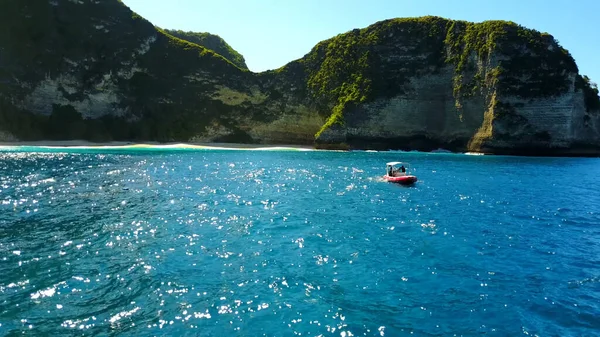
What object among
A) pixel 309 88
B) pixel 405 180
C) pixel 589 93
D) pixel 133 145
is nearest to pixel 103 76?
pixel 133 145

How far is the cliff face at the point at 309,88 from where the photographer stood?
8819cm

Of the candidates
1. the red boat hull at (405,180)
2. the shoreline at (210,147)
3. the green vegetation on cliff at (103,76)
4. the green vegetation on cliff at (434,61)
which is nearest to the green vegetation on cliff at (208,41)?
the green vegetation on cliff at (103,76)

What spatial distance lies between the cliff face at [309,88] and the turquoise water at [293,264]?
69214 mm

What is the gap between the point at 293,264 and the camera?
49.6ft

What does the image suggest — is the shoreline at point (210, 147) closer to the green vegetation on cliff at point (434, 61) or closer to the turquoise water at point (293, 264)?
the green vegetation on cliff at point (434, 61)

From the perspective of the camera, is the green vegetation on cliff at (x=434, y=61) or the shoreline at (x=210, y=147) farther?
the green vegetation on cliff at (x=434, y=61)

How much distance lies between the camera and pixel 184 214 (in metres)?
24.0

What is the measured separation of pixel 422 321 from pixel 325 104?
367 feet

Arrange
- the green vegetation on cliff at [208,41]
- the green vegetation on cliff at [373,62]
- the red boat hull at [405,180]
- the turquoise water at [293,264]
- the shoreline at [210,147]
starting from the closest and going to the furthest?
the turquoise water at [293,264]
the red boat hull at [405,180]
the shoreline at [210,147]
the green vegetation on cliff at [373,62]
the green vegetation on cliff at [208,41]

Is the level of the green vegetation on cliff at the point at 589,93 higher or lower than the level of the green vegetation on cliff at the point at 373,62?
lower

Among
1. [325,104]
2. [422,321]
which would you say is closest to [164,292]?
[422,321]

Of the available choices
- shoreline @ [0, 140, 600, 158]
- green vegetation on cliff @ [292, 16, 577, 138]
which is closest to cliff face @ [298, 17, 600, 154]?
green vegetation on cliff @ [292, 16, 577, 138]

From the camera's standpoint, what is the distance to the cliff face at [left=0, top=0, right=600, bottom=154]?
88188mm

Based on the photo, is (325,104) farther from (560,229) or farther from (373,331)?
(373,331)
